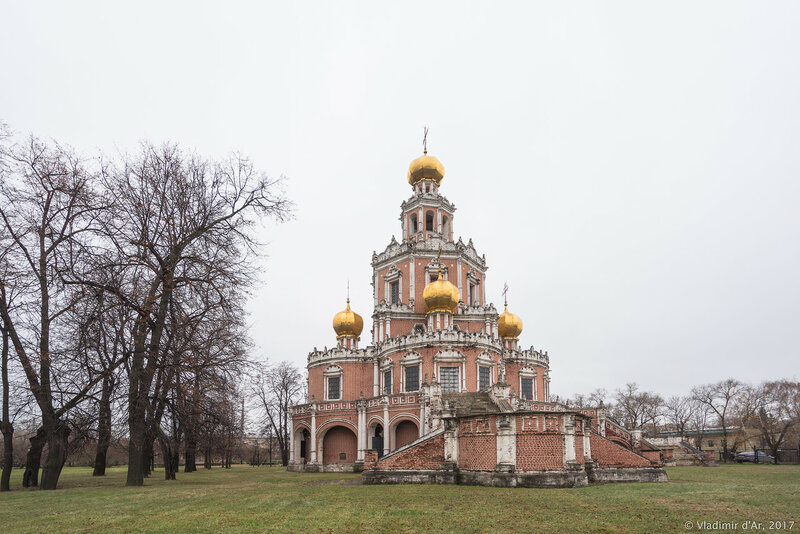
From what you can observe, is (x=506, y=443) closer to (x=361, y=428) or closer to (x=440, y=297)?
(x=361, y=428)

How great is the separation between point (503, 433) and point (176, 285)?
13058 millimetres

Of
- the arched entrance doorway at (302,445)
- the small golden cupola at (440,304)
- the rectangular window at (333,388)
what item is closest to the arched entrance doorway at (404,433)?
the small golden cupola at (440,304)

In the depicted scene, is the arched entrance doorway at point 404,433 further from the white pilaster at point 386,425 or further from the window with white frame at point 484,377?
the window with white frame at point 484,377

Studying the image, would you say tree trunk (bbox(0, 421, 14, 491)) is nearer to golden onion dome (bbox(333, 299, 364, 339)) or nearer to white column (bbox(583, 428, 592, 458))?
white column (bbox(583, 428, 592, 458))

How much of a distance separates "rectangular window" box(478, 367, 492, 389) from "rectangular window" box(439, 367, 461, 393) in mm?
1775

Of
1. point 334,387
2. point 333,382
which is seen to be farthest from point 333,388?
point 333,382

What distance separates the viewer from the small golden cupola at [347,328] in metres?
44.2

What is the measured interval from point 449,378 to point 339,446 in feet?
29.2

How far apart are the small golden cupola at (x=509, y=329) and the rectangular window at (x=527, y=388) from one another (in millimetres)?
2990

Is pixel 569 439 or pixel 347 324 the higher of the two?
pixel 347 324

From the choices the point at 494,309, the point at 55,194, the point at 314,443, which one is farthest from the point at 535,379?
the point at 55,194

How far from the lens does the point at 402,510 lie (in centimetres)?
1290

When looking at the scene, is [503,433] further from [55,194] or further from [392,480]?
[55,194]

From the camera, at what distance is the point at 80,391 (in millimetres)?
18656
